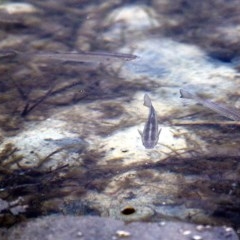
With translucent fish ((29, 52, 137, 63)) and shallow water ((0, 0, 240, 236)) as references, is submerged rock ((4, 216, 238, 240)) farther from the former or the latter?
translucent fish ((29, 52, 137, 63))

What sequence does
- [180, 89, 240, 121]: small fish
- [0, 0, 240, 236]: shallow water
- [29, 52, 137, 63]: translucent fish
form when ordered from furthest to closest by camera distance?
[29, 52, 137, 63]: translucent fish → [180, 89, 240, 121]: small fish → [0, 0, 240, 236]: shallow water

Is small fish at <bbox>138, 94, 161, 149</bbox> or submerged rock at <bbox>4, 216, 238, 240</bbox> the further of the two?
small fish at <bbox>138, 94, 161, 149</bbox>

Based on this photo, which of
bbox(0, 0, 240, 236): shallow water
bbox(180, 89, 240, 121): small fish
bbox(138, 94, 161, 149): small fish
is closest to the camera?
bbox(0, 0, 240, 236): shallow water

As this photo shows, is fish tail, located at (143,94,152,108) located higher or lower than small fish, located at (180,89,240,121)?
lower

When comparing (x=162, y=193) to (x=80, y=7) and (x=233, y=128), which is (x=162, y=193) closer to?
(x=233, y=128)

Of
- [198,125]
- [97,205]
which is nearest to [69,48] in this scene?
[198,125]

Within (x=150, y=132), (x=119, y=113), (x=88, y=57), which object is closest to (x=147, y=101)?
(x=119, y=113)

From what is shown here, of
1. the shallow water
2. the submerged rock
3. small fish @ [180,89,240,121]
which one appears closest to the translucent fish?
the shallow water
